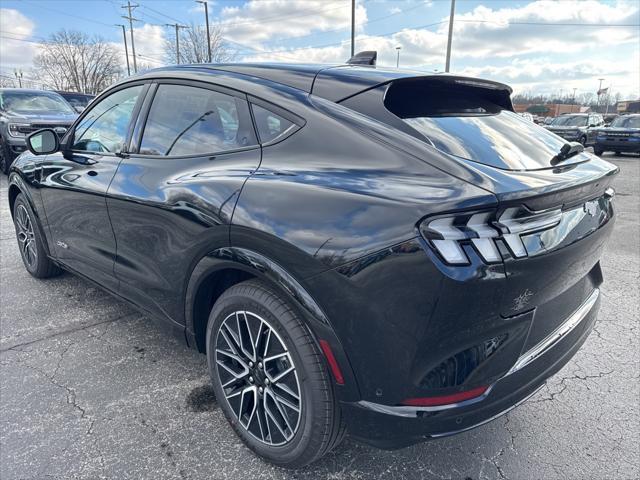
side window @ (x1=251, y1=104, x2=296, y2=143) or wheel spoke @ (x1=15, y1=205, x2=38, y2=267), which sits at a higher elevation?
side window @ (x1=251, y1=104, x2=296, y2=143)

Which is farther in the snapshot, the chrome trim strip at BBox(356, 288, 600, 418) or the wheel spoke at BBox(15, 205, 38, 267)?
the wheel spoke at BBox(15, 205, 38, 267)

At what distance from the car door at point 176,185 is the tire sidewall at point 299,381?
0.27 m

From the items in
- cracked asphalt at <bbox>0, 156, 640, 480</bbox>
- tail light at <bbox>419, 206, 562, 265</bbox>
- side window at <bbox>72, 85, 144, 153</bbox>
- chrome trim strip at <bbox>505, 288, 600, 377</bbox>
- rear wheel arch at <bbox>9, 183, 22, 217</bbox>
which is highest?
side window at <bbox>72, 85, 144, 153</bbox>

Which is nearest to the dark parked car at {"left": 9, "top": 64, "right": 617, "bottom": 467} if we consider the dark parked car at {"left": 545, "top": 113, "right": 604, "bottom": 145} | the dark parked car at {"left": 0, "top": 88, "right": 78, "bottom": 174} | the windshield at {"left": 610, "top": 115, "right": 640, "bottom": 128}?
the dark parked car at {"left": 0, "top": 88, "right": 78, "bottom": 174}

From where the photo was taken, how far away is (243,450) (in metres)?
2.14

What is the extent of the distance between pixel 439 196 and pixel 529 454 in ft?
4.89

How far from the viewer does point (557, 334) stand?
1.88 meters

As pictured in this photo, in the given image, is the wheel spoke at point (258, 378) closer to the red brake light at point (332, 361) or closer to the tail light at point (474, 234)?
the red brake light at point (332, 361)

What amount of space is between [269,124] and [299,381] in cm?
113

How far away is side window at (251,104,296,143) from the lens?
1950 mm

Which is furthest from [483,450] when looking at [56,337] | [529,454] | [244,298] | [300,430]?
[56,337]

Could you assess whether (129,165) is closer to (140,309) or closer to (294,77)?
(140,309)

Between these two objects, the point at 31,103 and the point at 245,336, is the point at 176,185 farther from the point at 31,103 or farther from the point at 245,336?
the point at 31,103

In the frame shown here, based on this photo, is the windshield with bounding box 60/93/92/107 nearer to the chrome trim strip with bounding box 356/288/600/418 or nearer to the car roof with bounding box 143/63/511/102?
the car roof with bounding box 143/63/511/102
